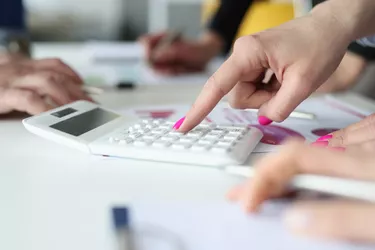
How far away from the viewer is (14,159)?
0.48m

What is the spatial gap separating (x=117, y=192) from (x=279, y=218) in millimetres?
127

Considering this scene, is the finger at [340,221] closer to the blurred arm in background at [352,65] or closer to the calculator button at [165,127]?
the calculator button at [165,127]

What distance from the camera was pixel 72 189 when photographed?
40cm

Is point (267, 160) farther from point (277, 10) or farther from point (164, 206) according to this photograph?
point (277, 10)

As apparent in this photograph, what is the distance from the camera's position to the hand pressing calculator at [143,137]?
1.45 ft

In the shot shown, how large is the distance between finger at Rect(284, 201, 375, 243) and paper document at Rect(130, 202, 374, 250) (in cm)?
1

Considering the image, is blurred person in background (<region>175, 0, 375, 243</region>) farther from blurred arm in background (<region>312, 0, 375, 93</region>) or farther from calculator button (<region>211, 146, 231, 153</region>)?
blurred arm in background (<region>312, 0, 375, 93</region>)

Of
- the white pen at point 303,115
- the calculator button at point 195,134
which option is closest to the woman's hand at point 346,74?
the white pen at point 303,115

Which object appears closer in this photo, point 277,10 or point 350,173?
point 350,173

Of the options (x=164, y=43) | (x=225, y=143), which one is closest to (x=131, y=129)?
(x=225, y=143)

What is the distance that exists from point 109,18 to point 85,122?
2.72 m

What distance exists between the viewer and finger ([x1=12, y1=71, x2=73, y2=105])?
64cm

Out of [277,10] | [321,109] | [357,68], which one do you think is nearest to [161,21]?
[277,10]

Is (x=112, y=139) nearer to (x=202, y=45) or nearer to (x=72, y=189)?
(x=72, y=189)
